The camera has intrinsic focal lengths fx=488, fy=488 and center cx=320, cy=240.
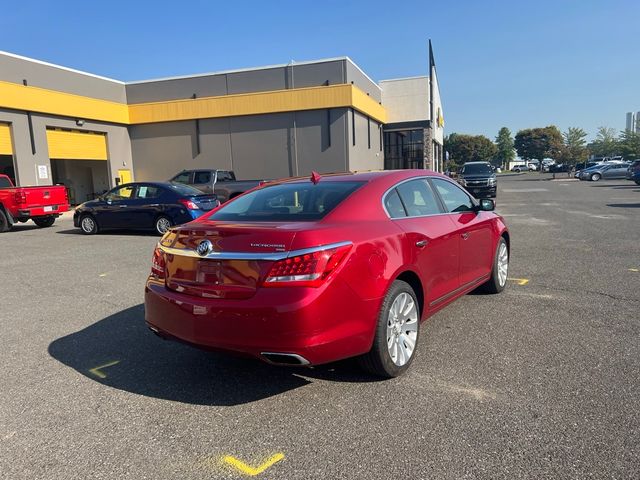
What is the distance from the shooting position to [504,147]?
126m

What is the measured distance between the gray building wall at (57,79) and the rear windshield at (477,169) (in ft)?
64.9

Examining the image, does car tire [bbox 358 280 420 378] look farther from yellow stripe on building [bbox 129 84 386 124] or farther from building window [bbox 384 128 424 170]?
building window [bbox 384 128 424 170]

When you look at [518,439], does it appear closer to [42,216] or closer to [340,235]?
[340,235]

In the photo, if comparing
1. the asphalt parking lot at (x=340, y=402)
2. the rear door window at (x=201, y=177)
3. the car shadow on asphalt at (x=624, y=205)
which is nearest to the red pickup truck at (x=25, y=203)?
the rear door window at (x=201, y=177)

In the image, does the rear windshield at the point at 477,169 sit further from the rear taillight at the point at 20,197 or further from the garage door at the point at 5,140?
the garage door at the point at 5,140

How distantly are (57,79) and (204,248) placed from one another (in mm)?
24577

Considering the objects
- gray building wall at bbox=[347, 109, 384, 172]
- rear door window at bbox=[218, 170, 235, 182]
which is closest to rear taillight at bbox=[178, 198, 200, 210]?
rear door window at bbox=[218, 170, 235, 182]

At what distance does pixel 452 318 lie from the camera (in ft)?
16.5

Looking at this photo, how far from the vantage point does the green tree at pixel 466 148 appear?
385 ft

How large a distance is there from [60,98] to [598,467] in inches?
1031

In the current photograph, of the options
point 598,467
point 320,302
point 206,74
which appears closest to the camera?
point 598,467

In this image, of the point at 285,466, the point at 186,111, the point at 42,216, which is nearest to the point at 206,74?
the point at 186,111

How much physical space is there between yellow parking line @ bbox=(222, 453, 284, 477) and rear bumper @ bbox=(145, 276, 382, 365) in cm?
63

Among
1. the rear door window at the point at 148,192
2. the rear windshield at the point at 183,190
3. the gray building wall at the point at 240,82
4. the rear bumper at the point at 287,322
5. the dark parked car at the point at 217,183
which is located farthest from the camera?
the gray building wall at the point at 240,82
